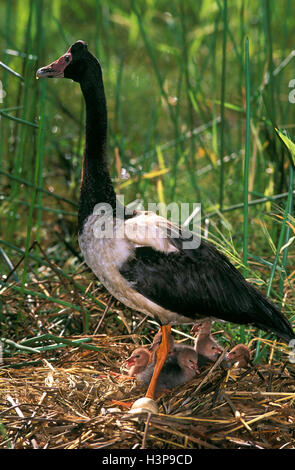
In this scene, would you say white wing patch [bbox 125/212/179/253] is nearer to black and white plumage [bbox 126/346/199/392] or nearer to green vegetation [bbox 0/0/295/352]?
green vegetation [bbox 0/0/295/352]

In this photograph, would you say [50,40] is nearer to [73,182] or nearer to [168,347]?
[73,182]

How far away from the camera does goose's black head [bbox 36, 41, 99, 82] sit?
324cm

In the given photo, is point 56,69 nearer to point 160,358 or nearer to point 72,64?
point 72,64

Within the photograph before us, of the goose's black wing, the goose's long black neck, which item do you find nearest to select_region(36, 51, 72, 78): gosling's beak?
the goose's long black neck

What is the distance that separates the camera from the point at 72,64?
3.29m

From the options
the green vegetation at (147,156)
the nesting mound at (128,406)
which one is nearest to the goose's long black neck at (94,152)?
the green vegetation at (147,156)

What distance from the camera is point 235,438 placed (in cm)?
278

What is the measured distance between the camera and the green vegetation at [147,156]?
3691mm

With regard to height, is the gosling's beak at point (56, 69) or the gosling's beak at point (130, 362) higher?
the gosling's beak at point (56, 69)

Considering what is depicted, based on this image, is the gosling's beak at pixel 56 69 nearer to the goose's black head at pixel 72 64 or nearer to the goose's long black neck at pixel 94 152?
the goose's black head at pixel 72 64

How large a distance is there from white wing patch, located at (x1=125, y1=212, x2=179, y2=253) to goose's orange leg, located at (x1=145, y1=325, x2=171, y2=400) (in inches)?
15.5

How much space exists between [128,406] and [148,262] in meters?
0.63

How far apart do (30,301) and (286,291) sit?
4.53 feet
